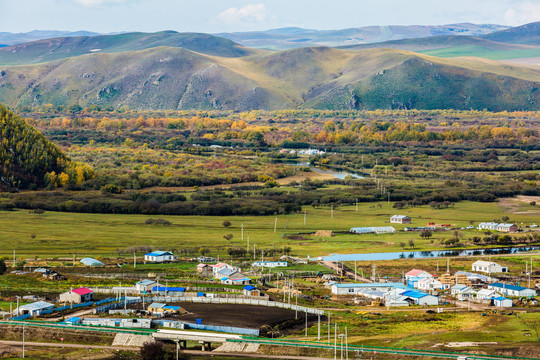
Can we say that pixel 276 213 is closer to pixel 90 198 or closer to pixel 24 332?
pixel 90 198

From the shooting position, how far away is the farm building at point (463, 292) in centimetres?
6738

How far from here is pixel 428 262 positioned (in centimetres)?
8219

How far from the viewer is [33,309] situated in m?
56.9

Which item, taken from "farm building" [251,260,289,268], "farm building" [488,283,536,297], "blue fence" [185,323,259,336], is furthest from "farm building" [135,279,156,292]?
"farm building" [488,283,536,297]

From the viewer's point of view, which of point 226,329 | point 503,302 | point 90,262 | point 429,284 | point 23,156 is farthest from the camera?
point 23,156

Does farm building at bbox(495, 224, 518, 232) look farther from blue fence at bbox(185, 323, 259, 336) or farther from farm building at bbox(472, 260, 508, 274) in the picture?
blue fence at bbox(185, 323, 259, 336)

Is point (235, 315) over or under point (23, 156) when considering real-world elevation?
under

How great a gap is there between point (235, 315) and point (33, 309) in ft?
43.3

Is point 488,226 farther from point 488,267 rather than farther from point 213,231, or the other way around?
point 213,231

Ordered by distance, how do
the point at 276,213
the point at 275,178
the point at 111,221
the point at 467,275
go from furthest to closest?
the point at 275,178 < the point at 276,213 < the point at 111,221 < the point at 467,275

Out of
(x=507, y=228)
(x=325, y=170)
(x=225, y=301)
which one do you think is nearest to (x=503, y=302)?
(x=225, y=301)

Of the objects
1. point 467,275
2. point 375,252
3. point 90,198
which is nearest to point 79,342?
point 467,275

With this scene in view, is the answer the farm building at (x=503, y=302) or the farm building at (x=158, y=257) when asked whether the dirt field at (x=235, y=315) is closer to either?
the farm building at (x=503, y=302)

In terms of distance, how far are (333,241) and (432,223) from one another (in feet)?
59.5
